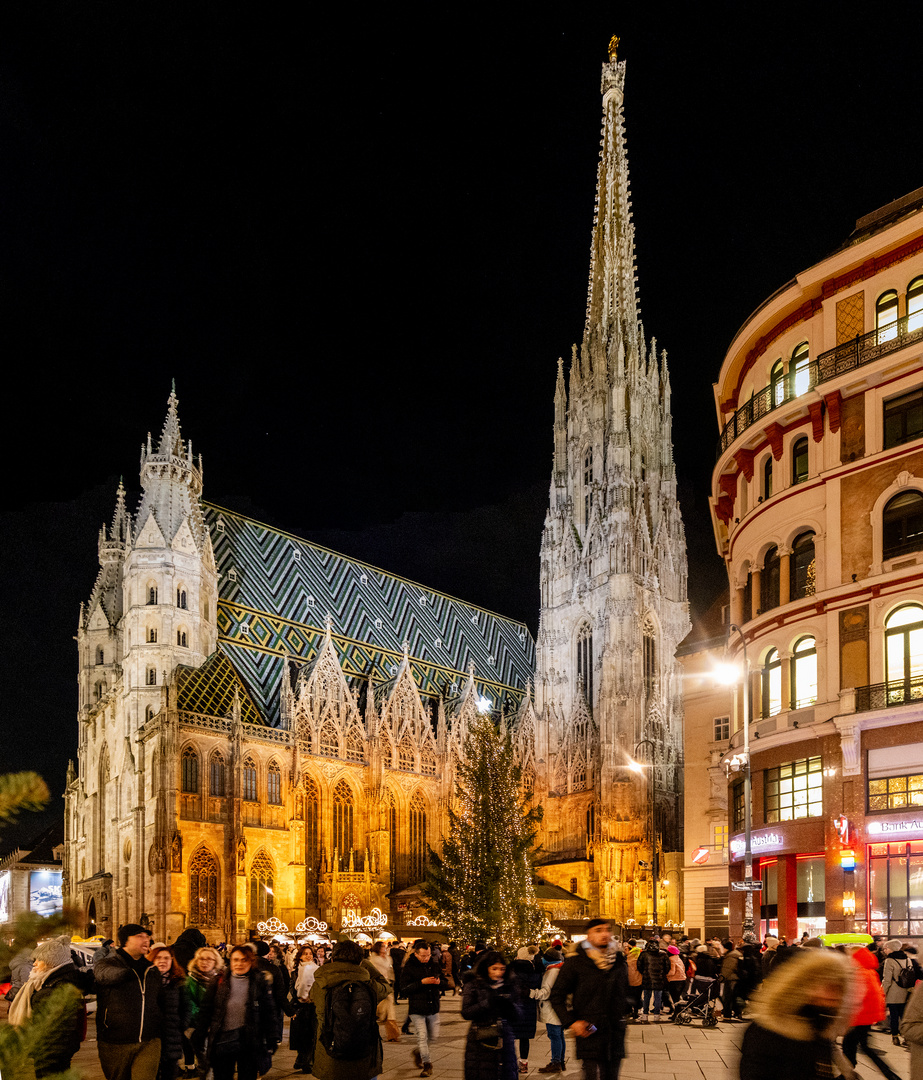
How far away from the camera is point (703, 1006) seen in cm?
2077

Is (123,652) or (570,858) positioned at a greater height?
(123,652)

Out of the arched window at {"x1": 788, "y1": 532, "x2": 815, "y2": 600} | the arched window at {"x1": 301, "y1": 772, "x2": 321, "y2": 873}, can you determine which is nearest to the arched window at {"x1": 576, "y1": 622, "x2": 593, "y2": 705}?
the arched window at {"x1": 301, "y1": 772, "x2": 321, "y2": 873}

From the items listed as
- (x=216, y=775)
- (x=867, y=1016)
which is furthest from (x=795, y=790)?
(x=216, y=775)

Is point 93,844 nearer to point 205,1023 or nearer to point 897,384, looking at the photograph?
point 897,384

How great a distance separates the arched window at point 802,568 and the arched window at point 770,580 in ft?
1.70

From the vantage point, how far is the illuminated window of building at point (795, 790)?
23697 mm

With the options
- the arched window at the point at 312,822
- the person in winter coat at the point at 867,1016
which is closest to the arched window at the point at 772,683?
the person in winter coat at the point at 867,1016

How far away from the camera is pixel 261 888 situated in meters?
56.1

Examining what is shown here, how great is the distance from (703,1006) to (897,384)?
12.6 m

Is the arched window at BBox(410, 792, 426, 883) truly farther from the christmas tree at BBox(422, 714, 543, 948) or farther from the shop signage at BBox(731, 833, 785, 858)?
the shop signage at BBox(731, 833, 785, 858)

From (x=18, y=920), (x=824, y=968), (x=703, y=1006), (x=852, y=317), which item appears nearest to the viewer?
(x=18, y=920)

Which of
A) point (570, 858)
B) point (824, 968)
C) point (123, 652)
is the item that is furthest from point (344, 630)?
point (824, 968)

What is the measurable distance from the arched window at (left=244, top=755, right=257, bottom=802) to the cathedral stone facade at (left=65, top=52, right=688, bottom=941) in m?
0.15

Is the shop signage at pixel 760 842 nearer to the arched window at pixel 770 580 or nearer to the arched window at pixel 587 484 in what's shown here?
the arched window at pixel 770 580
